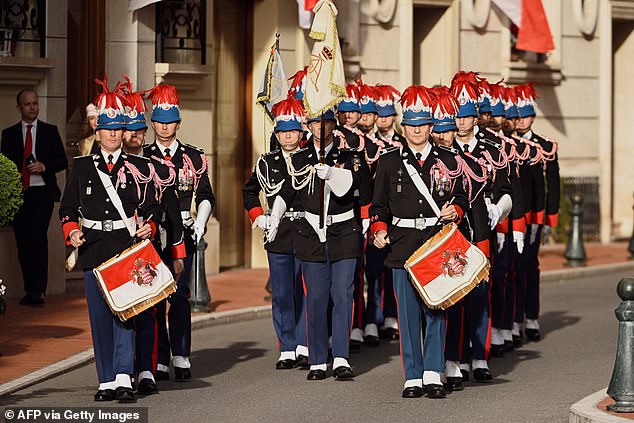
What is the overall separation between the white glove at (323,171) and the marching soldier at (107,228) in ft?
5.27

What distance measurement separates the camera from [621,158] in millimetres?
28719

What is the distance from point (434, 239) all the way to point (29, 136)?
6604mm

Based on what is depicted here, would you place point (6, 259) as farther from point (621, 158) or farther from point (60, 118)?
point (621, 158)

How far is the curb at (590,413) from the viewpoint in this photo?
10781 millimetres

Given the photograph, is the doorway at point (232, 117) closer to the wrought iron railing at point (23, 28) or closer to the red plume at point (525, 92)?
the wrought iron railing at point (23, 28)

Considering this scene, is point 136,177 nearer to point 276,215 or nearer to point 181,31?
point 276,215

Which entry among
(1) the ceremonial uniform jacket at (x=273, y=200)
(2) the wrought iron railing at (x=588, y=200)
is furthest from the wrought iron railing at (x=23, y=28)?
(2) the wrought iron railing at (x=588, y=200)

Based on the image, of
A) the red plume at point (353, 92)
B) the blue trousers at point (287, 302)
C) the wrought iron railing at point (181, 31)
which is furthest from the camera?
the wrought iron railing at point (181, 31)

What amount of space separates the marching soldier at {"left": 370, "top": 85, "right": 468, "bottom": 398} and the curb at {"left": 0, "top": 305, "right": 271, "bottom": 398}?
2.76m

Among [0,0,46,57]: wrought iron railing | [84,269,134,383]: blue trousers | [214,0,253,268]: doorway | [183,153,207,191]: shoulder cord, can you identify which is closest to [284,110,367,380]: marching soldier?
[183,153,207,191]: shoulder cord

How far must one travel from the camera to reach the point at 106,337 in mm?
11836

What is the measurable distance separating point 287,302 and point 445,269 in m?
2.26

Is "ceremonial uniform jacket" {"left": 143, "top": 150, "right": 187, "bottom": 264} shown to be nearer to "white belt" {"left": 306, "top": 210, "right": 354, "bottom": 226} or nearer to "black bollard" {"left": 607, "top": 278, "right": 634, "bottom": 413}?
"white belt" {"left": 306, "top": 210, "right": 354, "bottom": 226}

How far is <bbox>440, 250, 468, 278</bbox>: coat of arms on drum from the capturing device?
1208 cm
